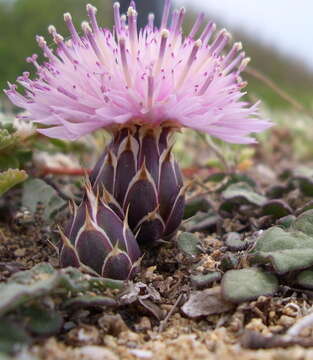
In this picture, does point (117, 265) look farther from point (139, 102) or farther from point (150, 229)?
point (139, 102)

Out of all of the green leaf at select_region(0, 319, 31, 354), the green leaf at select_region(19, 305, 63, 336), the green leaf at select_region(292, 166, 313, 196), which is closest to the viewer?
the green leaf at select_region(0, 319, 31, 354)

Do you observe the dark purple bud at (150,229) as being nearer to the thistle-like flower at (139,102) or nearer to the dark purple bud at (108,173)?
the thistle-like flower at (139,102)

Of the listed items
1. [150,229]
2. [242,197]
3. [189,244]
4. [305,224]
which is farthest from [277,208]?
[150,229]

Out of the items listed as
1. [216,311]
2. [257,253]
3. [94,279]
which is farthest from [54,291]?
[257,253]

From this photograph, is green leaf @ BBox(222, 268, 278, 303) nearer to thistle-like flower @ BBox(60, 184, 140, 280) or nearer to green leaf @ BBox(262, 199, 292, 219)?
thistle-like flower @ BBox(60, 184, 140, 280)

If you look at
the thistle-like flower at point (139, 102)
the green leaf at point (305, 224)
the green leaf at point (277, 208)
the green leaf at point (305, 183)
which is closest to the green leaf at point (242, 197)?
the green leaf at point (277, 208)

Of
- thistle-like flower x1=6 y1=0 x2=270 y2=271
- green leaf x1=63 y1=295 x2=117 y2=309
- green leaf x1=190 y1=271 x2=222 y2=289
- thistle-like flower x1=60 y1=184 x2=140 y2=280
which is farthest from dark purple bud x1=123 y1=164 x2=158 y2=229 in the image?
green leaf x1=63 y1=295 x2=117 y2=309
